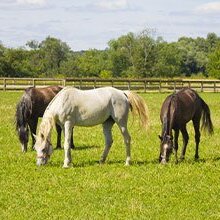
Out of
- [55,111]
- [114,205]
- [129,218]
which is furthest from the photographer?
[55,111]

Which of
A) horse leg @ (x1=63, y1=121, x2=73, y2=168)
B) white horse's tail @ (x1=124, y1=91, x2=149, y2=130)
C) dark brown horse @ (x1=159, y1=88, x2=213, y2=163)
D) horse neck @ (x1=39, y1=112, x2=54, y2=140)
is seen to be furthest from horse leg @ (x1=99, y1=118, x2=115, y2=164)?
horse neck @ (x1=39, y1=112, x2=54, y2=140)

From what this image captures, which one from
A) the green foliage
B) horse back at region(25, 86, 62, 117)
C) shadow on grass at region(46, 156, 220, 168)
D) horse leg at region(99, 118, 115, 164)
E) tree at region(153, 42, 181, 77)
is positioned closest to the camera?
shadow on grass at region(46, 156, 220, 168)

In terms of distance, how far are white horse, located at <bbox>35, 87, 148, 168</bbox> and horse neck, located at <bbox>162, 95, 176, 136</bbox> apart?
50 centimetres

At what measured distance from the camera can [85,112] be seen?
11.4 metres

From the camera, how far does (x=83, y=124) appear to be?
11469 mm

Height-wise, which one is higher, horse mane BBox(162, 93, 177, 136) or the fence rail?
horse mane BBox(162, 93, 177, 136)

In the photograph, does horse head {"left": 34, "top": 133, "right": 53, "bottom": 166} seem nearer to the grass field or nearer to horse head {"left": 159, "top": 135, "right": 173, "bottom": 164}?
the grass field

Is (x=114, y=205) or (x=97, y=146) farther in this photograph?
(x=97, y=146)

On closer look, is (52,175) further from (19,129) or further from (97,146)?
(97,146)

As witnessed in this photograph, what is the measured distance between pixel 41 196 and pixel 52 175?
1.62 m

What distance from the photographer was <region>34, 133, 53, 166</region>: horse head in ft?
35.6

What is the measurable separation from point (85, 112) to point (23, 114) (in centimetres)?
263

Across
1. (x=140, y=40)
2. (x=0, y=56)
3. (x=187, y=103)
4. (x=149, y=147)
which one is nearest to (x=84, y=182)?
(x=187, y=103)

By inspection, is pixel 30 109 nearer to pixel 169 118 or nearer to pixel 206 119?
pixel 169 118
